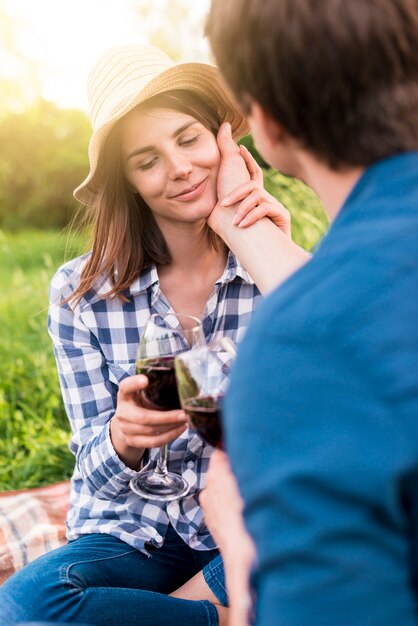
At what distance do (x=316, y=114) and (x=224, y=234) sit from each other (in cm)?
138

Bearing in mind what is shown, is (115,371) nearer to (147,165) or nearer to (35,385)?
(147,165)

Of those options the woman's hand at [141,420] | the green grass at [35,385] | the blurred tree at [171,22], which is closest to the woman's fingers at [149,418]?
the woman's hand at [141,420]

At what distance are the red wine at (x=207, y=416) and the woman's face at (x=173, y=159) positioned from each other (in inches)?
46.3

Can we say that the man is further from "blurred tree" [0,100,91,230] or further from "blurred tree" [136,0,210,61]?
"blurred tree" [0,100,91,230]

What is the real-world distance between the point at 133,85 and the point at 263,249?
73 cm

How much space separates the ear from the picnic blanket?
98.9 inches

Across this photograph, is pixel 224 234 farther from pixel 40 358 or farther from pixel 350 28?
pixel 40 358

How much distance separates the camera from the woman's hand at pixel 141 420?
2049 millimetres

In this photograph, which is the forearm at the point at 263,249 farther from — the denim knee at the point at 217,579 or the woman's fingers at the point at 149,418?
the denim knee at the point at 217,579

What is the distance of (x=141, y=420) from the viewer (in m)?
2.12

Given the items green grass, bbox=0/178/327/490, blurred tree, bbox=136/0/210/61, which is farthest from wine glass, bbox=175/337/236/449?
blurred tree, bbox=136/0/210/61

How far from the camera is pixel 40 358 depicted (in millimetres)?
5375

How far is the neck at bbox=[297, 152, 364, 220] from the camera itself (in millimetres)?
1370

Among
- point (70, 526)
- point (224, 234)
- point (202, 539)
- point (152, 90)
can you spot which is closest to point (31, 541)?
point (70, 526)
